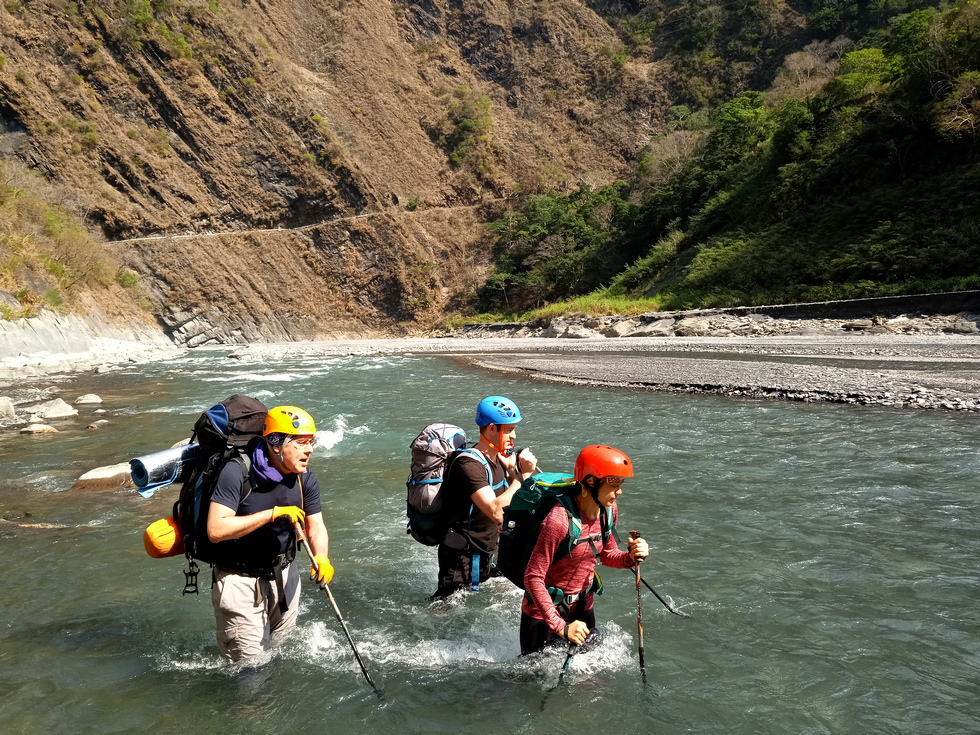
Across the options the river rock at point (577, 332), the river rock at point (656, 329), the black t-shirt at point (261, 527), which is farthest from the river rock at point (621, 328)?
the black t-shirt at point (261, 527)

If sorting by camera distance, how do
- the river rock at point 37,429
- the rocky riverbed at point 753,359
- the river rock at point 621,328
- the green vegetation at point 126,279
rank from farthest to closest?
the green vegetation at point 126,279, the river rock at point 621,328, the rocky riverbed at point 753,359, the river rock at point 37,429

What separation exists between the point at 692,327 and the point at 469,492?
83.9 ft

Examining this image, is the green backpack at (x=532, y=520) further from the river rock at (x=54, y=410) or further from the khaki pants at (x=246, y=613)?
the river rock at (x=54, y=410)

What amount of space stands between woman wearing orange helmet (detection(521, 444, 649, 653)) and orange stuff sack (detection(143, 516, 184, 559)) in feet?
6.70

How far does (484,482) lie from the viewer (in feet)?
13.8

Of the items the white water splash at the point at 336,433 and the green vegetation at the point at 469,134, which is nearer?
the white water splash at the point at 336,433

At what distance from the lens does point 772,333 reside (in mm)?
25562

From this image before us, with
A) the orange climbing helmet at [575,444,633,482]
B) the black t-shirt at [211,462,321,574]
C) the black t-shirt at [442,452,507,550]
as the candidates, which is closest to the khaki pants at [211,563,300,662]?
the black t-shirt at [211,462,321,574]

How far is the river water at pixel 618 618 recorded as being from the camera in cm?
387

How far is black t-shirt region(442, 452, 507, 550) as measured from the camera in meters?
4.24

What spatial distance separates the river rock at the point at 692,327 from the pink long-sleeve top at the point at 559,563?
83.0 ft

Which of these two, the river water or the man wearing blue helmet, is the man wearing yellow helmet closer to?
the river water

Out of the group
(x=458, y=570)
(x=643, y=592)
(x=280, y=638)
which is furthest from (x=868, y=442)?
(x=280, y=638)

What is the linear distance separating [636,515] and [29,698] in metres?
5.74
